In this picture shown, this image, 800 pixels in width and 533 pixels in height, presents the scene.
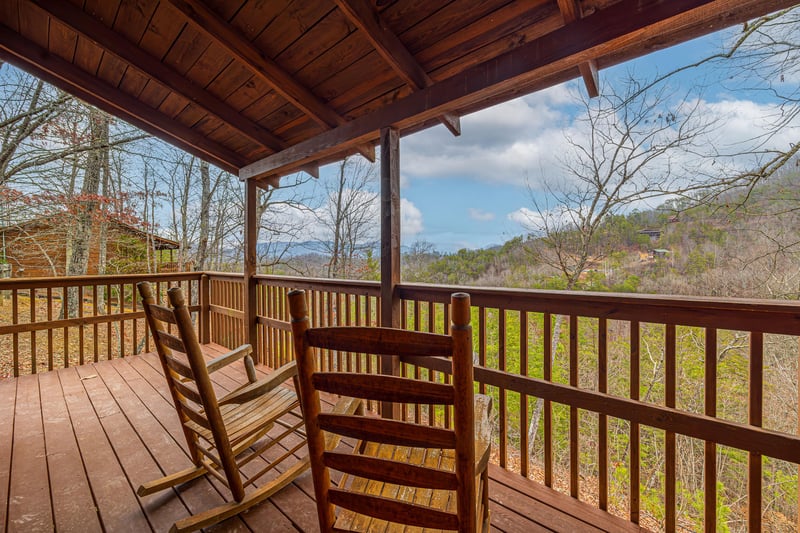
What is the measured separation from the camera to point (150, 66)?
244 cm

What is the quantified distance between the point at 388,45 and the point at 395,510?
82.6 inches

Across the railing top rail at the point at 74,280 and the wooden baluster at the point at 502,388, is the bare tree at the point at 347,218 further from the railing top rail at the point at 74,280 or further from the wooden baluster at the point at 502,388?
the wooden baluster at the point at 502,388

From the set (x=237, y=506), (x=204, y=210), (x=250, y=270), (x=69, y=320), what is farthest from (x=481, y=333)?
(x=204, y=210)

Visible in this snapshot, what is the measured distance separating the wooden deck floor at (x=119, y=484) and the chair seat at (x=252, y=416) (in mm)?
352

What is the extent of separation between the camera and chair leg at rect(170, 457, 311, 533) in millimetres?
1455

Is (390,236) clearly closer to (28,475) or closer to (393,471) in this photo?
(393,471)

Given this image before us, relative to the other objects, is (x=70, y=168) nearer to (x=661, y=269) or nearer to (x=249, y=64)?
(x=249, y=64)

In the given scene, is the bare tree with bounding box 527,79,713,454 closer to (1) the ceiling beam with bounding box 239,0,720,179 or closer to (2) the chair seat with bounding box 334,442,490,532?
(1) the ceiling beam with bounding box 239,0,720,179

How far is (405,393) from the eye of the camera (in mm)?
790

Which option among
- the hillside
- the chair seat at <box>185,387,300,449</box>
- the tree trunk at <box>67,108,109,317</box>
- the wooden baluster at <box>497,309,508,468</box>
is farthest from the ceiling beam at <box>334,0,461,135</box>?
the tree trunk at <box>67,108,109,317</box>

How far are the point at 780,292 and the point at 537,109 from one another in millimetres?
4847

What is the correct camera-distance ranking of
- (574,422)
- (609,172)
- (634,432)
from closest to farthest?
(634,432)
(574,422)
(609,172)

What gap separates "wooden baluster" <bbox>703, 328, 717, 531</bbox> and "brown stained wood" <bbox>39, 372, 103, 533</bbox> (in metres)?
2.68

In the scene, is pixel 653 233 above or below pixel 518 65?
below
